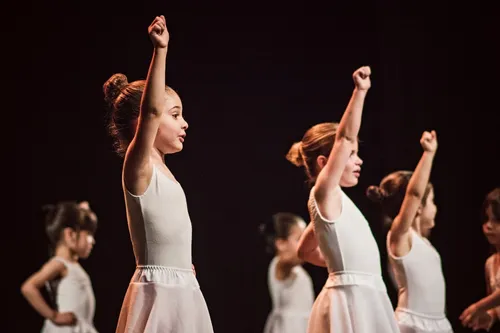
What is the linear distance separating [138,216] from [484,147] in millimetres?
3779

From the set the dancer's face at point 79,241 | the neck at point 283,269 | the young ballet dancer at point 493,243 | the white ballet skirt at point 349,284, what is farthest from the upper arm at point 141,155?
the neck at point 283,269

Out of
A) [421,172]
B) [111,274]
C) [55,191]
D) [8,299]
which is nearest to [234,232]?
[111,274]

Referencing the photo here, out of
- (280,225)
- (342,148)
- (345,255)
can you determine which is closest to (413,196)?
(345,255)

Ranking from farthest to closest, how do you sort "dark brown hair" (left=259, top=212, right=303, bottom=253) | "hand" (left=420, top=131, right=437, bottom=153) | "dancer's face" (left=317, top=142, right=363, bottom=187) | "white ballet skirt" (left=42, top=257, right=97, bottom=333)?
1. "dark brown hair" (left=259, top=212, right=303, bottom=253)
2. "white ballet skirt" (left=42, top=257, right=97, bottom=333)
3. "hand" (left=420, top=131, right=437, bottom=153)
4. "dancer's face" (left=317, top=142, right=363, bottom=187)

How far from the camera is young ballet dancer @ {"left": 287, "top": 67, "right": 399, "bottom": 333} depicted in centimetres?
291

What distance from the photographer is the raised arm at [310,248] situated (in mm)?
3381

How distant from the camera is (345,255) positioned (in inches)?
120

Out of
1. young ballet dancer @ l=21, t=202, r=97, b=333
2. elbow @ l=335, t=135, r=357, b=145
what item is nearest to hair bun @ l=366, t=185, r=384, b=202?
elbow @ l=335, t=135, r=357, b=145

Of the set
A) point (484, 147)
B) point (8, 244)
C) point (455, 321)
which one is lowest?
point (455, 321)

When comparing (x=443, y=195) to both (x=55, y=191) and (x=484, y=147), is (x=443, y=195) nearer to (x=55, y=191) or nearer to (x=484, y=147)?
(x=484, y=147)

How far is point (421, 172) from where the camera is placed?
3.54m

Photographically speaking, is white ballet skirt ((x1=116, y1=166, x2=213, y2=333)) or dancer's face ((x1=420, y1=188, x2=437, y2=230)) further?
dancer's face ((x1=420, y1=188, x2=437, y2=230))

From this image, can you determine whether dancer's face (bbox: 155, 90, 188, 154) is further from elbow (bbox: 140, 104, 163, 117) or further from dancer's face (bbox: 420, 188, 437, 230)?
dancer's face (bbox: 420, 188, 437, 230)

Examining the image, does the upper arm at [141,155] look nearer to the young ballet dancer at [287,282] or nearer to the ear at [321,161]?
the ear at [321,161]
